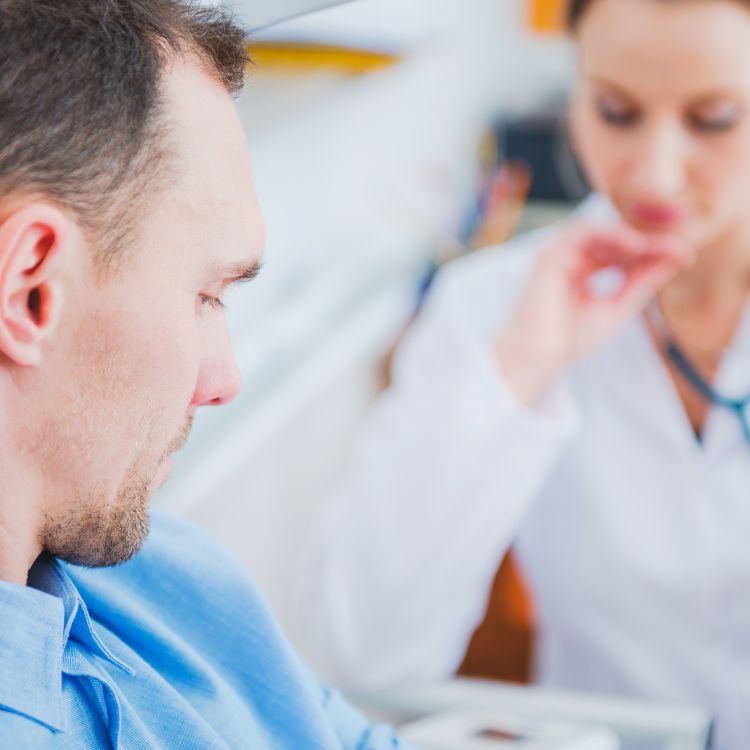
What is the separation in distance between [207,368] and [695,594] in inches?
28.9

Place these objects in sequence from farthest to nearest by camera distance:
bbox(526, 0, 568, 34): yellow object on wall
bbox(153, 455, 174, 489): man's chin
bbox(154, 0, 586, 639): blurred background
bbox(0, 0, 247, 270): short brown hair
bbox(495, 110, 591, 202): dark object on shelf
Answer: bbox(495, 110, 591, 202): dark object on shelf, bbox(154, 0, 586, 639): blurred background, bbox(526, 0, 568, 34): yellow object on wall, bbox(153, 455, 174, 489): man's chin, bbox(0, 0, 247, 270): short brown hair

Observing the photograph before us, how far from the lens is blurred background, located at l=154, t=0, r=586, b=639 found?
5.57 ft

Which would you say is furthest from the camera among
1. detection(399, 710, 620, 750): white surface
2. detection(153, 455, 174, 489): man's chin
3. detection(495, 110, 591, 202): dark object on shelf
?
detection(495, 110, 591, 202): dark object on shelf

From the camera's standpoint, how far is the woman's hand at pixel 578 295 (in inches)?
47.2

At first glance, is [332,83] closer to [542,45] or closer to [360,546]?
[360,546]

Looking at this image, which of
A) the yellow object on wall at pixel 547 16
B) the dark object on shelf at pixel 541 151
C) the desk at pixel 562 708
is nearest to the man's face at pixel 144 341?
the desk at pixel 562 708

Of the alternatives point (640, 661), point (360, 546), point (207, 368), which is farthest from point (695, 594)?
point (207, 368)

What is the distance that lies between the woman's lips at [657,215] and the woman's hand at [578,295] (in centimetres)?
2

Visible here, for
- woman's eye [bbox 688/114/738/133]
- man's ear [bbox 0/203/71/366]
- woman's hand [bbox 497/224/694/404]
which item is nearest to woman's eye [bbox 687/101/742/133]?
woman's eye [bbox 688/114/738/133]

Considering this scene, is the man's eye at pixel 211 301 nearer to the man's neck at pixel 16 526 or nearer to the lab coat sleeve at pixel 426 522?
the man's neck at pixel 16 526

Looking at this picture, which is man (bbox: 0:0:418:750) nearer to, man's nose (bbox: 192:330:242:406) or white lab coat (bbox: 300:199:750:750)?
man's nose (bbox: 192:330:242:406)

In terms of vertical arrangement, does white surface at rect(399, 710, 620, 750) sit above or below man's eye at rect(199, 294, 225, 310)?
below

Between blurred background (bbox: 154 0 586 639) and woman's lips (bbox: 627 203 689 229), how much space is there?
286 mm

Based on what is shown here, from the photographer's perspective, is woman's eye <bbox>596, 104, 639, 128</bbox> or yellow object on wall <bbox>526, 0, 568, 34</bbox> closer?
woman's eye <bbox>596, 104, 639, 128</bbox>
